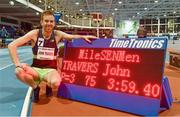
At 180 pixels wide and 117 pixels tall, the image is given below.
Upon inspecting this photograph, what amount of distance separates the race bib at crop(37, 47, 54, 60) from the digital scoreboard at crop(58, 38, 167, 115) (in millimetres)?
341

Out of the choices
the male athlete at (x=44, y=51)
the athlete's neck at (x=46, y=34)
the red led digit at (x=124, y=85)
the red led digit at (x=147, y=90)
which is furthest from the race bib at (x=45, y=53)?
the red led digit at (x=147, y=90)

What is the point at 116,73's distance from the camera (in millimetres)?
4715

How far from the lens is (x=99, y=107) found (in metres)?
4.81

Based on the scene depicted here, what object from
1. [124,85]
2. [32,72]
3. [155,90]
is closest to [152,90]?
[155,90]

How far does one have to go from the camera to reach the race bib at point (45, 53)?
5195 millimetres

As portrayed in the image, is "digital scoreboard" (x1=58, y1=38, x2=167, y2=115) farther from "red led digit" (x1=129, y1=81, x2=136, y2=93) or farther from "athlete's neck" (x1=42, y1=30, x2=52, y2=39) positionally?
"athlete's neck" (x1=42, y1=30, x2=52, y2=39)

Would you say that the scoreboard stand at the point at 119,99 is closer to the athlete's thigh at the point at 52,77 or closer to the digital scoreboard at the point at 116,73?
the digital scoreboard at the point at 116,73

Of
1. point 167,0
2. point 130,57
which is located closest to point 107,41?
point 130,57

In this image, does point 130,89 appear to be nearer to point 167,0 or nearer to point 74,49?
point 74,49

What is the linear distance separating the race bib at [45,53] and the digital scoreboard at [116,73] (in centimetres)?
34

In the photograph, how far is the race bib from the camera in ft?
17.0

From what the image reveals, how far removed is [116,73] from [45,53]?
1.21 m

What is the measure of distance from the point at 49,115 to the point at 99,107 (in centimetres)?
76

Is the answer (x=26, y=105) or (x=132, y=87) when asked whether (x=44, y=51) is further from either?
(x=132, y=87)
